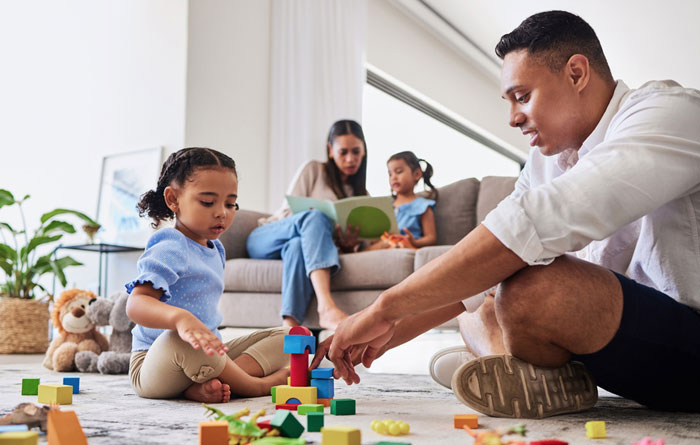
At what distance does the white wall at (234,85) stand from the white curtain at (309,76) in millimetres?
80

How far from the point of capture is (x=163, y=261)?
4.66 feet

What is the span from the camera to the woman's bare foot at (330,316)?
8.64 feet

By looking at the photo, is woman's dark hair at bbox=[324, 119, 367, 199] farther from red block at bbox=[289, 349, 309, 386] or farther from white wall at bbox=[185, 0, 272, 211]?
red block at bbox=[289, 349, 309, 386]

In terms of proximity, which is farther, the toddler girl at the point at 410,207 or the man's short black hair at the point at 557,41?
the toddler girl at the point at 410,207

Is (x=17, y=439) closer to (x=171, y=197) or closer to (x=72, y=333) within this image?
(x=171, y=197)

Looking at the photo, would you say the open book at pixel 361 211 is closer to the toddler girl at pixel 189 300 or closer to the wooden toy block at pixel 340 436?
the toddler girl at pixel 189 300

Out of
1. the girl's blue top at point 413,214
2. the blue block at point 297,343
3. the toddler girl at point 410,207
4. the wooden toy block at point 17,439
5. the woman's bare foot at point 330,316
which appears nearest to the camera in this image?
the wooden toy block at point 17,439

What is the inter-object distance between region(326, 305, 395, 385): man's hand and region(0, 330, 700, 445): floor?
0.09 metres

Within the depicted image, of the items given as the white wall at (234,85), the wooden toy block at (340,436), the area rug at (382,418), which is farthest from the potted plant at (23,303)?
the wooden toy block at (340,436)

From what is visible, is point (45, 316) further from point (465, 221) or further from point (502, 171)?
point (502, 171)

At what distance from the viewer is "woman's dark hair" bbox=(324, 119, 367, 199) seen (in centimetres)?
340

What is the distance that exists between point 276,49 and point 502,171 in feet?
18.3

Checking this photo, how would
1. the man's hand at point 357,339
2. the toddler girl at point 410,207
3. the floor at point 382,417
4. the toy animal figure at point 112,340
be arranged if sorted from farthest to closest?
the toddler girl at point 410,207
the toy animal figure at point 112,340
the man's hand at point 357,339
the floor at point 382,417

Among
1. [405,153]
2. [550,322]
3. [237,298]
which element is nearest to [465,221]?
[405,153]
